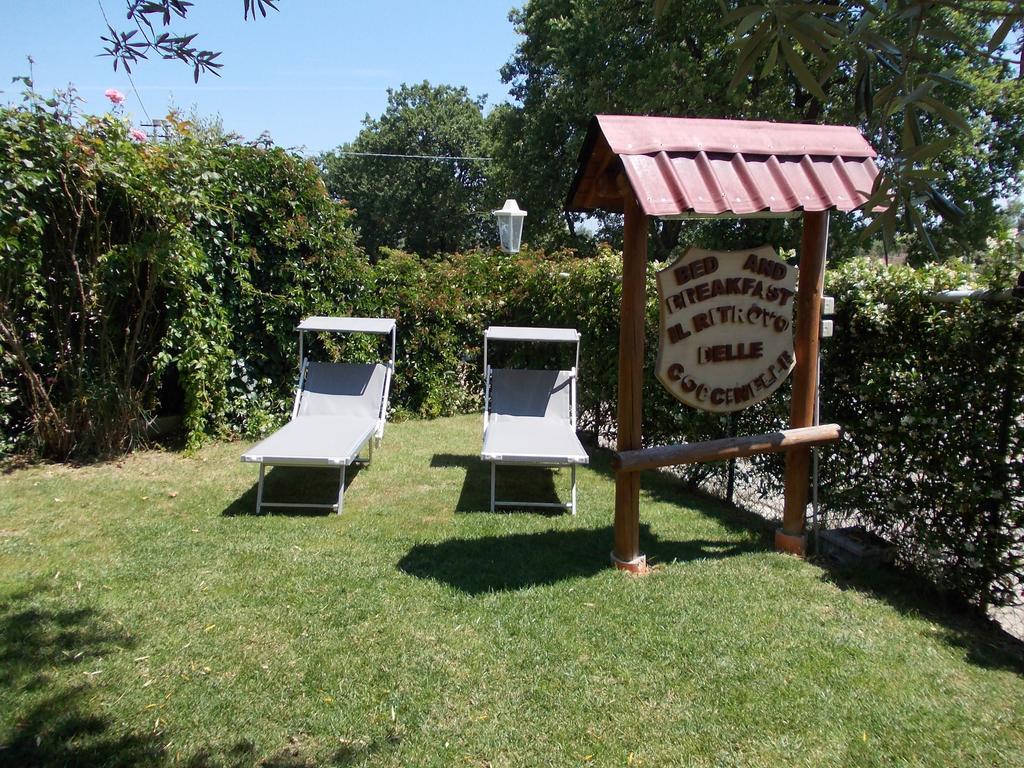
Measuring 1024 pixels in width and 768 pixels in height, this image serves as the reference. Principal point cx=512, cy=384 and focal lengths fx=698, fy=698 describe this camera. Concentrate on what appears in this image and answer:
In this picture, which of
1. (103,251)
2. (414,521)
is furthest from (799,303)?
(103,251)

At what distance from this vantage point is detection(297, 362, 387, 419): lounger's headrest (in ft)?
22.2

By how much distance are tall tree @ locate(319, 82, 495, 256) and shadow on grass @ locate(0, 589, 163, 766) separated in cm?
3449

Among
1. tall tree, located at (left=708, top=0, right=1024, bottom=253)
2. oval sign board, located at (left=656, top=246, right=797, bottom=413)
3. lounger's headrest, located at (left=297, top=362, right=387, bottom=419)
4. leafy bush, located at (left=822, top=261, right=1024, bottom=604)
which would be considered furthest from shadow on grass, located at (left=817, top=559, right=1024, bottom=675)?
lounger's headrest, located at (left=297, top=362, right=387, bottom=419)

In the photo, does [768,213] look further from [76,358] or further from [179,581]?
[76,358]

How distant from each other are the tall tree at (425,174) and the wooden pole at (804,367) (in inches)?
1322

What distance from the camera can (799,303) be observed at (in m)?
4.29

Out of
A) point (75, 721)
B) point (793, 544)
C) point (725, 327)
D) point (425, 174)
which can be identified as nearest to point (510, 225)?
point (725, 327)

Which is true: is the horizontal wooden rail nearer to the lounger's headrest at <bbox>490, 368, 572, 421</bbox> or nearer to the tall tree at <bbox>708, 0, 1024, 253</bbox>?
the tall tree at <bbox>708, 0, 1024, 253</bbox>

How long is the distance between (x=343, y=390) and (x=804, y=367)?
4.36m

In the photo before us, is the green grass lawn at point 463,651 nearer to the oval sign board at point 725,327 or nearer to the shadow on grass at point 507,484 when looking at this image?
the shadow on grass at point 507,484

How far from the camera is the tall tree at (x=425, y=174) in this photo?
124 feet

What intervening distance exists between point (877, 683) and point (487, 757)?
1743mm

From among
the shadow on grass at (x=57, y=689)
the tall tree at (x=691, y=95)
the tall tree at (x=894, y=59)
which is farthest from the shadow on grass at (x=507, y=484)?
the tall tree at (x=691, y=95)

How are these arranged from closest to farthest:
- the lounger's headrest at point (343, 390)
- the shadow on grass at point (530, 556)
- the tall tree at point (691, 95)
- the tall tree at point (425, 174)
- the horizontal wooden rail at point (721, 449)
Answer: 1. the horizontal wooden rail at point (721, 449)
2. the shadow on grass at point (530, 556)
3. the lounger's headrest at point (343, 390)
4. the tall tree at point (691, 95)
5. the tall tree at point (425, 174)
